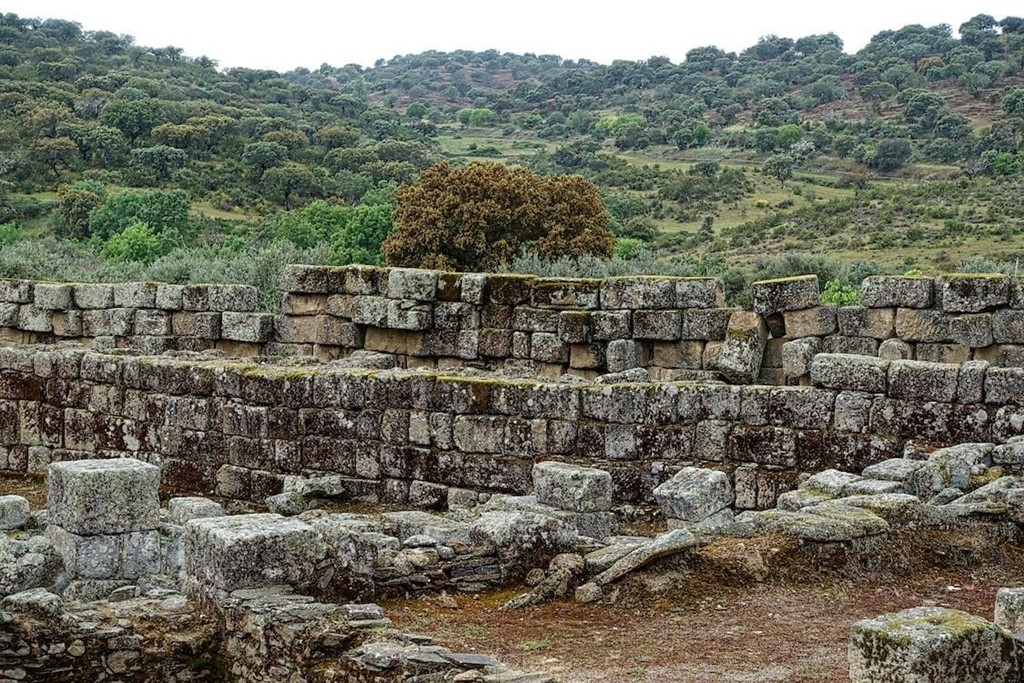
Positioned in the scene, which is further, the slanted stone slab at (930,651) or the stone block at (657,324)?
the stone block at (657,324)

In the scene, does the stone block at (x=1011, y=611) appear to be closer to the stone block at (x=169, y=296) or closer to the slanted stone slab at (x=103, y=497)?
the slanted stone slab at (x=103, y=497)

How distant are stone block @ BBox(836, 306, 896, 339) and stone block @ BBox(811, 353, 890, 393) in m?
2.56

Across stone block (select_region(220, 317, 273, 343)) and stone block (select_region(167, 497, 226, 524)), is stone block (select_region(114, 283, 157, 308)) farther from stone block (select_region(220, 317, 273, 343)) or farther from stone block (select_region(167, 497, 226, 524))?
stone block (select_region(167, 497, 226, 524))

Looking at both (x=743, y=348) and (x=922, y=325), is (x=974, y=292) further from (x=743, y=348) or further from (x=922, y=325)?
(x=743, y=348)

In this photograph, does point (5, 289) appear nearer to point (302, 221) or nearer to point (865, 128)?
point (302, 221)

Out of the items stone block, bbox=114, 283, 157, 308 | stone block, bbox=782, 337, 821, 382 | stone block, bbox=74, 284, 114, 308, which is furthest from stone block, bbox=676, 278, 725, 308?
stone block, bbox=74, 284, 114, 308

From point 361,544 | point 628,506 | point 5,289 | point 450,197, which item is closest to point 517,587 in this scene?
point 361,544

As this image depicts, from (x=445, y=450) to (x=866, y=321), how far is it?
554 centimetres

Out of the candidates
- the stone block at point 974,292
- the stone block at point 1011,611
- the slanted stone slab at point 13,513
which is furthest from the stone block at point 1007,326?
the slanted stone slab at point 13,513

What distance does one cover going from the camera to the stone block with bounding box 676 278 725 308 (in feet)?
55.3

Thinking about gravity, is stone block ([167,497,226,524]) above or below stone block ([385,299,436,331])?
→ below

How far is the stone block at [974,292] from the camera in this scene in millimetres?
15477

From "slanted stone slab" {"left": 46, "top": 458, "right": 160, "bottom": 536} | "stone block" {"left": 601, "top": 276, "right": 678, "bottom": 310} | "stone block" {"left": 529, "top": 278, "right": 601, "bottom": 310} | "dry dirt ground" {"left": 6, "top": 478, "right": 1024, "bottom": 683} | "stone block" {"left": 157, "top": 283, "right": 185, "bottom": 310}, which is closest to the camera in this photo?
"dry dirt ground" {"left": 6, "top": 478, "right": 1024, "bottom": 683}

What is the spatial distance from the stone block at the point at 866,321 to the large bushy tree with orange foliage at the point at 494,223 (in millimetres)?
12469
